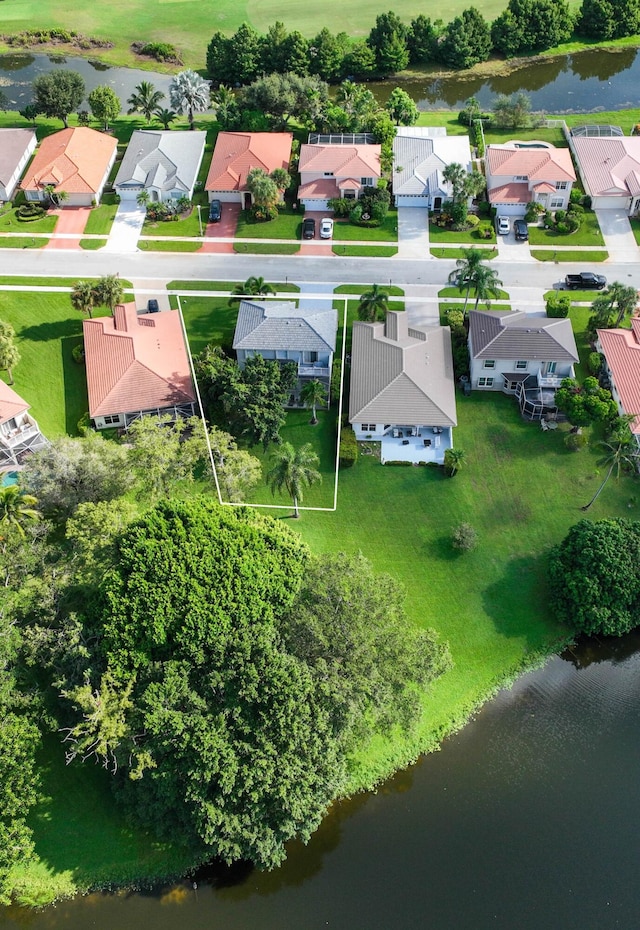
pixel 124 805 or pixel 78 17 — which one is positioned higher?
pixel 78 17

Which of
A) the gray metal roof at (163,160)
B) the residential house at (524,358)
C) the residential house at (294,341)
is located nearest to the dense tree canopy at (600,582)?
the residential house at (524,358)

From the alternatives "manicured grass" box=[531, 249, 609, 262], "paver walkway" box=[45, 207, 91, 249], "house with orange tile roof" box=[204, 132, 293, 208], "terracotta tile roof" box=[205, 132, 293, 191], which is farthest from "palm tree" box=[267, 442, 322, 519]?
"terracotta tile roof" box=[205, 132, 293, 191]

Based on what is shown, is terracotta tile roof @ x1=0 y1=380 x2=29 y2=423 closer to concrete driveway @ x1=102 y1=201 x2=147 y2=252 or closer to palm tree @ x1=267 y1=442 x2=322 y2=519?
palm tree @ x1=267 y1=442 x2=322 y2=519

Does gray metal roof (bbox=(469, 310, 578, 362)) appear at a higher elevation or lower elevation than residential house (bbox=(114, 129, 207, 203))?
lower

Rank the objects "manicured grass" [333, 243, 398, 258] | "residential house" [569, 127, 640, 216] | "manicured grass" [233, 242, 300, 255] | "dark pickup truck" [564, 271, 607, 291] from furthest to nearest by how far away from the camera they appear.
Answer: "residential house" [569, 127, 640, 216] < "manicured grass" [233, 242, 300, 255] < "manicured grass" [333, 243, 398, 258] < "dark pickup truck" [564, 271, 607, 291]

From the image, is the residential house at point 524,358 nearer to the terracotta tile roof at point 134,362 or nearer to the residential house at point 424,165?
the residential house at point 424,165

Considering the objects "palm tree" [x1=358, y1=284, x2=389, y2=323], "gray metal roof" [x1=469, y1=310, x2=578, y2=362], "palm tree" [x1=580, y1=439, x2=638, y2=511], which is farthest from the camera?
"palm tree" [x1=358, y1=284, x2=389, y2=323]

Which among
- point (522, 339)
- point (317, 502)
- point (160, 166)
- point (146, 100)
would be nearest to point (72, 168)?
point (160, 166)

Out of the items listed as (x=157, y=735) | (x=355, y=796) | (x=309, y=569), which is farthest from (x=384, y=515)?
(x=157, y=735)

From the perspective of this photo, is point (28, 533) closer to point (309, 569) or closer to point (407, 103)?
point (309, 569)
